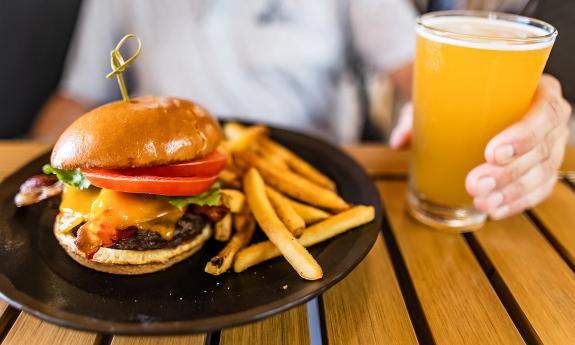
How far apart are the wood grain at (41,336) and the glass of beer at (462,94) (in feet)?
3.52

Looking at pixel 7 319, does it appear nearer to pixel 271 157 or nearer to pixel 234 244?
pixel 234 244

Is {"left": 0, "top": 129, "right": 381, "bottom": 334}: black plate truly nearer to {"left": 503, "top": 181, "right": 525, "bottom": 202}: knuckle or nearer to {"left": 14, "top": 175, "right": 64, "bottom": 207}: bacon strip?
{"left": 14, "top": 175, "right": 64, "bottom": 207}: bacon strip

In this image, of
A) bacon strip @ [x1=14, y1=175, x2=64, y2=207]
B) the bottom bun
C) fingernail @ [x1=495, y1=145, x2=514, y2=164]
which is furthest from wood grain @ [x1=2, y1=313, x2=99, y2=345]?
fingernail @ [x1=495, y1=145, x2=514, y2=164]

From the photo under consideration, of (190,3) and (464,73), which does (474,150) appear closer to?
(464,73)

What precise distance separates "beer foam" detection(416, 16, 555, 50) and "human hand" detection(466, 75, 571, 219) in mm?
186

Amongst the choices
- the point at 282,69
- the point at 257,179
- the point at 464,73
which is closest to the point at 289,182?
the point at 257,179

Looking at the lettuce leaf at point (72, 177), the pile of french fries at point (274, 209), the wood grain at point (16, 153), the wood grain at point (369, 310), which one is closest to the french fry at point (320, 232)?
the pile of french fries at point (274, 209)

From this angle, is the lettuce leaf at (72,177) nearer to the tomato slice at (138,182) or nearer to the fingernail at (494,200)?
the tomato slice at (138,182)

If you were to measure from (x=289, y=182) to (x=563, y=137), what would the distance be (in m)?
0.92

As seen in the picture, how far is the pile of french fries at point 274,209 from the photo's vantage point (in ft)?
3.92

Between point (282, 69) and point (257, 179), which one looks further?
point (282, 69)

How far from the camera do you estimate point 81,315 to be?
974mm

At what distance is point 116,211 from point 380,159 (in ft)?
3.66

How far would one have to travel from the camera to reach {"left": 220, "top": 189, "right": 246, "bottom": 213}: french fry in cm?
136
